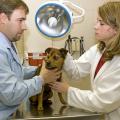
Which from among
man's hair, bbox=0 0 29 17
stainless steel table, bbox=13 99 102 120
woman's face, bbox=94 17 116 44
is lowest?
stainless steel table, bbox=13 99 102 120

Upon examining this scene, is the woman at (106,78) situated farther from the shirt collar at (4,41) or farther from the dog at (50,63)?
the shirt collar at (4,41)

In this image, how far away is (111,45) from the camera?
146 centimetres

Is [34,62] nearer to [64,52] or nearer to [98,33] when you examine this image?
[64,52]

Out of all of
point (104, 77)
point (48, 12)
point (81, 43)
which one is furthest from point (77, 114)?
point (81, 43)

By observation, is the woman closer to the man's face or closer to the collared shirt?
the collared shirt

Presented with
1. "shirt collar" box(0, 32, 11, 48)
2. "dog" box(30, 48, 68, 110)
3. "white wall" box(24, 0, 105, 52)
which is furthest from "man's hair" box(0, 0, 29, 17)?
"white wall" box(24, 0, 105, 52)

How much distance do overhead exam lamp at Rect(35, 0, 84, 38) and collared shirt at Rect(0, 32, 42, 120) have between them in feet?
1.42

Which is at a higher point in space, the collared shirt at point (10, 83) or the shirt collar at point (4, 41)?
the shirt collar at point (4, 41)

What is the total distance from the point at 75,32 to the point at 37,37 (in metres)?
0.33

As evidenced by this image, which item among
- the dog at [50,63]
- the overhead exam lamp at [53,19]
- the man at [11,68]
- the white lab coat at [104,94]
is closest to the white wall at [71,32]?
the overhead exam lamp at [53,19]

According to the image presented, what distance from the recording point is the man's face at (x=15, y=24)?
52.2 inches

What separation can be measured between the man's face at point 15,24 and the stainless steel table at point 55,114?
1.34 ft

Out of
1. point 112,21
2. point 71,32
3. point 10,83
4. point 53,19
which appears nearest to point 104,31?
point 112,21

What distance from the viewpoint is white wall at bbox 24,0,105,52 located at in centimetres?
233
